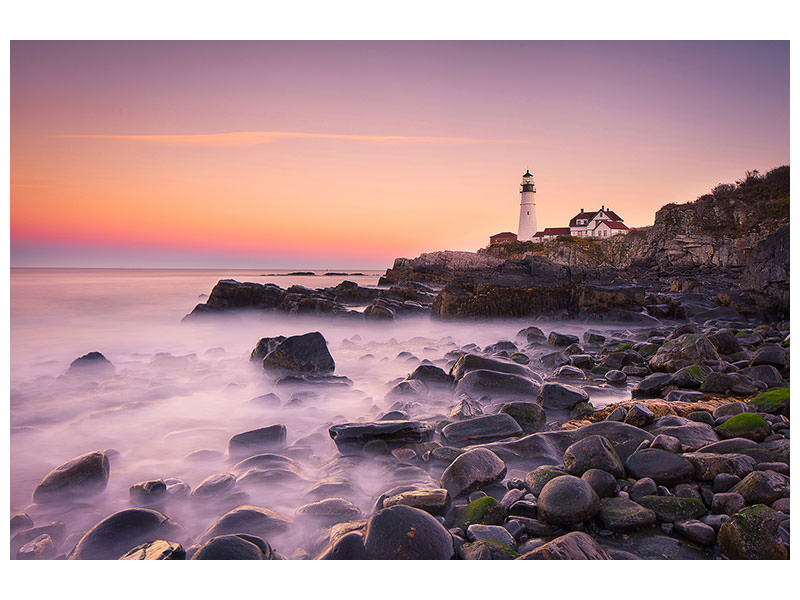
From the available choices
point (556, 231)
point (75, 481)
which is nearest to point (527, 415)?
point (75, 481)

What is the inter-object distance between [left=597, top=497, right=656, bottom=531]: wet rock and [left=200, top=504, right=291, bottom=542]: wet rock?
1500mm

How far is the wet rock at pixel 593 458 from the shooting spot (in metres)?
2.29

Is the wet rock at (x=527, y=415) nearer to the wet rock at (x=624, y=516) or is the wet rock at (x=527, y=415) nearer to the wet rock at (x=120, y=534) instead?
the wet rock at (x=624, y=516)

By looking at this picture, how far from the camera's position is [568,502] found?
1.90 metres

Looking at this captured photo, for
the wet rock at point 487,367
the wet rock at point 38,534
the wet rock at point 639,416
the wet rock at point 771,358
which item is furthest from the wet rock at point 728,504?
the wet rock at point 771,358

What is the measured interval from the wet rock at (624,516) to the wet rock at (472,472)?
558 mm

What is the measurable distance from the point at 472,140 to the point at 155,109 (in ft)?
9.92

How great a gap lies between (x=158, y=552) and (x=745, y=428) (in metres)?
3.40

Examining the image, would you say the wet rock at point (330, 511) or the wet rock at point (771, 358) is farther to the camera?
the wet rock at point (771, 358)

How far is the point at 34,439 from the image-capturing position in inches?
131
